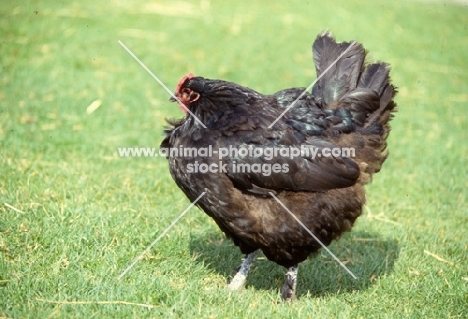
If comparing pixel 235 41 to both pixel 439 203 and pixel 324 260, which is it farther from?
pixel 324 260

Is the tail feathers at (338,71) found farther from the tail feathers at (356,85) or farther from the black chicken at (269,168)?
the black chicken at (269,168)

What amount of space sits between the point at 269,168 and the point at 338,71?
1383 mm

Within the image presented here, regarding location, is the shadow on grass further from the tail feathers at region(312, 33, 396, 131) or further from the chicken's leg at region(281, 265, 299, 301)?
the tail feathers at region(312, 33, 396, 131)

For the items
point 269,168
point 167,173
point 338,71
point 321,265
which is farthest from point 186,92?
point 167,173

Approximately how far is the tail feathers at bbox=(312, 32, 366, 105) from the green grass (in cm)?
149

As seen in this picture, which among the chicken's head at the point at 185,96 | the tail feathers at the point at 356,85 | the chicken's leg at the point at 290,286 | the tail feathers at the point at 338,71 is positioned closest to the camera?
the chicken's head at the point at 185,96

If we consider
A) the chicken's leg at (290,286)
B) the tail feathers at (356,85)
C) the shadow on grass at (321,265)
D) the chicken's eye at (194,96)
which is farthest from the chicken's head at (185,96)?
the chicken's leg at (290,286)

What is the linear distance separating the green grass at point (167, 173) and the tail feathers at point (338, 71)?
1.49 m

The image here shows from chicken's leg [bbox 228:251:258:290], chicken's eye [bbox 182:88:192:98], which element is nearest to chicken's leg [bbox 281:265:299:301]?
chicken's leg [bbox 228:251:258:290]

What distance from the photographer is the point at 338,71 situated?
5.32 m

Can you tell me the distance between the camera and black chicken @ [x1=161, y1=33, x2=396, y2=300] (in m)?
4.39

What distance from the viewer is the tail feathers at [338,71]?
17.3ft

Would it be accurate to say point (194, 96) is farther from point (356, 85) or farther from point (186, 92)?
point (356, 85)

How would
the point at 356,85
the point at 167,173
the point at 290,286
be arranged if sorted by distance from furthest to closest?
the point at 167,173 < the point at 356,85 < the point at 290,286
